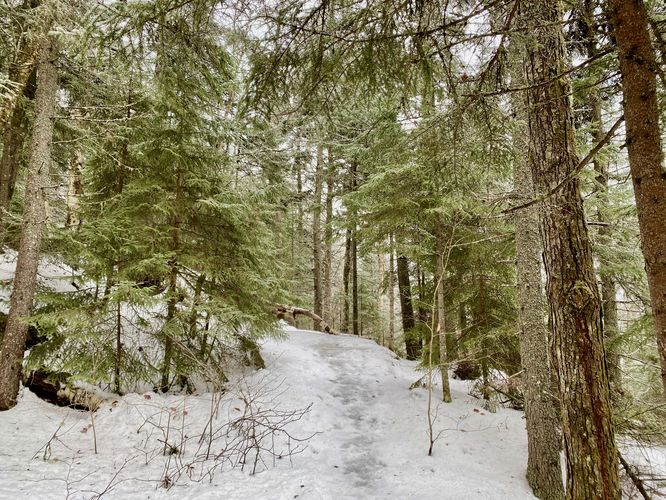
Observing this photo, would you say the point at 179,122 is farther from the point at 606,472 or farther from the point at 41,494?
the point at 606,472

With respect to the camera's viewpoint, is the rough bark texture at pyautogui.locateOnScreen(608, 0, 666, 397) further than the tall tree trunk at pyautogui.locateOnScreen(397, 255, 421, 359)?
No

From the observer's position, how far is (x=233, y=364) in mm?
8453

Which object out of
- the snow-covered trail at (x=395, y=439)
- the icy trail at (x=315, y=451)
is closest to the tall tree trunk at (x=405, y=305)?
the snow-covered trail at (x=395, y=439)

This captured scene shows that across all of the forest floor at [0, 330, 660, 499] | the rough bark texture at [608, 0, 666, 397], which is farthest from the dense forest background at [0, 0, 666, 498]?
the forest floor at [0, 330, 660, 499]

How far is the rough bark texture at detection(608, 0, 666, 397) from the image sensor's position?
2.16m

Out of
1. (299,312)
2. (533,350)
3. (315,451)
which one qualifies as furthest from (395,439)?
(299,312)

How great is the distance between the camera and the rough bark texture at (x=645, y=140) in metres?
2.16

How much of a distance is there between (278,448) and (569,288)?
4.72 metres

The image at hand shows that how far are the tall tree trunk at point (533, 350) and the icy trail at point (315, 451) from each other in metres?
0.37

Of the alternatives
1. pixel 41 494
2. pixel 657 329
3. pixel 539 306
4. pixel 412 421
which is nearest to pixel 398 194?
pixel 539 306

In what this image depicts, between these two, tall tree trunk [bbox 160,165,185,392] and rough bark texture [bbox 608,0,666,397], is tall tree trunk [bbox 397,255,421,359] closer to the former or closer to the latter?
tall tree trunk [bbox 160,165,185,392]

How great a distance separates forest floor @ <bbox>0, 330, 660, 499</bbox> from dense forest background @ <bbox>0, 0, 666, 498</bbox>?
1.95ft

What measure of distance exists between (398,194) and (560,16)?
4.63 metres

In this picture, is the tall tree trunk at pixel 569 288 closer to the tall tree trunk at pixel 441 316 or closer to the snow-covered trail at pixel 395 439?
the snow-covered trail at pixel 395 439
